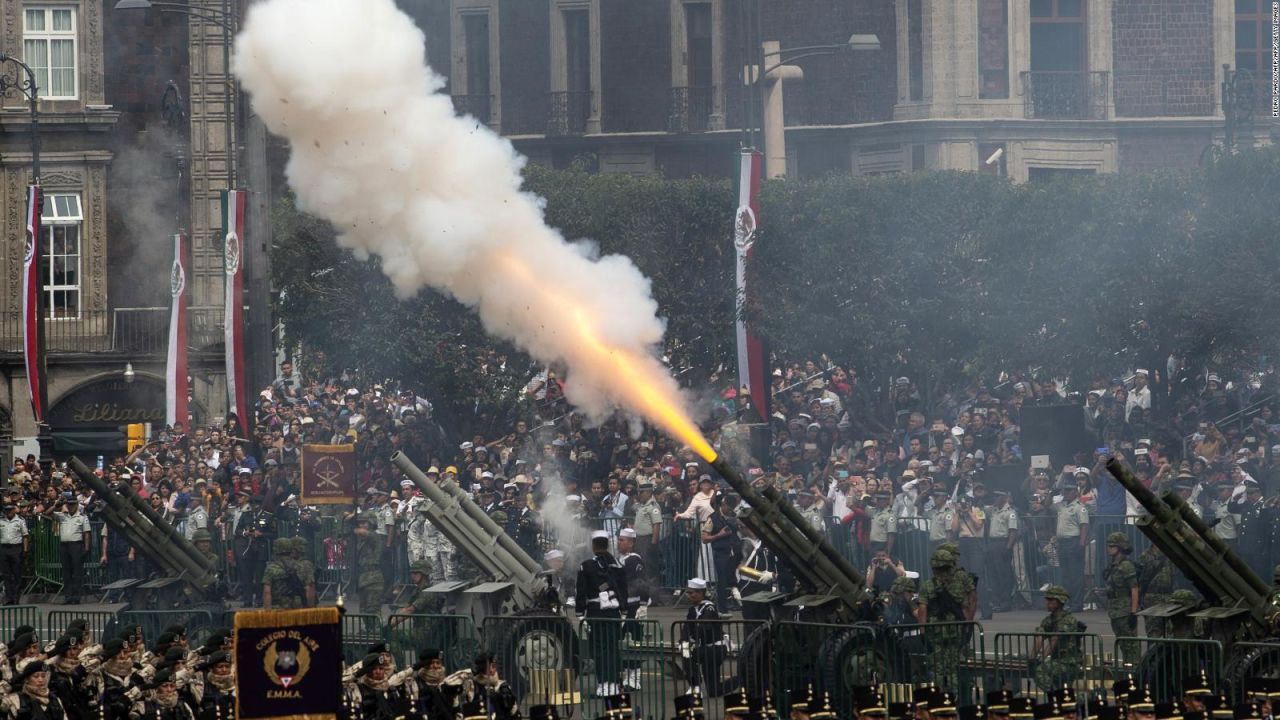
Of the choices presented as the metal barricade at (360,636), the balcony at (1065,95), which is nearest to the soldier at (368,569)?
the metal barricade at (360,636)

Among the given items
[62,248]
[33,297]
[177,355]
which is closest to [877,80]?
[62,248]

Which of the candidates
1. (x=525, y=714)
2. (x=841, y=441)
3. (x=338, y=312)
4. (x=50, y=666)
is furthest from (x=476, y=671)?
(x=338, y=312)

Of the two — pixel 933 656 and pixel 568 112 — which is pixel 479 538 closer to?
pixel 933 656

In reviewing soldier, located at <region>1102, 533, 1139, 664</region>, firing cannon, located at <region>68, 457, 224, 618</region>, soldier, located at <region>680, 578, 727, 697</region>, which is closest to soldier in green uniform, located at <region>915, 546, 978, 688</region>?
soldier, located at <region>1102, 533, 1139, 664</region>

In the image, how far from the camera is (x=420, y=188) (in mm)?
28609

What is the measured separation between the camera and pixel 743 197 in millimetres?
32156

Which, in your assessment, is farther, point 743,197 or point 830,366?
point 830,366

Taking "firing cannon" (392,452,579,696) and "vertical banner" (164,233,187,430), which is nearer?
"firing cannon" (392,452,579,696)

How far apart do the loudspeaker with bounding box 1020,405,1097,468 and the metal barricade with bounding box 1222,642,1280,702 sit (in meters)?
11.1

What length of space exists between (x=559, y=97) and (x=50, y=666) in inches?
1703

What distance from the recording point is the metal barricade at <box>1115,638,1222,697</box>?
20438mm

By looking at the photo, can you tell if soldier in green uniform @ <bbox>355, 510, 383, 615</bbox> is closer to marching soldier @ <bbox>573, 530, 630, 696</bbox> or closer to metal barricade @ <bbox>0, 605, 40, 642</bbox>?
metal barricade @ <bbox>0, 605, 40, 642</bbox>

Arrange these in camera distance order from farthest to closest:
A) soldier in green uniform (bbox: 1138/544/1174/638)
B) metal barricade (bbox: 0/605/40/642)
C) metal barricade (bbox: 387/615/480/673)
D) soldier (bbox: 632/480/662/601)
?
soldier (bbox: 632/480/662/601) < metal barricade (bbox: 0/605/40/642) < soldier in green uniform (bbox: 1138/544/1174/638) < metal barricade (bbox: 387/615/480/673)

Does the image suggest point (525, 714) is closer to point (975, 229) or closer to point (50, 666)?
point (50, 666)
